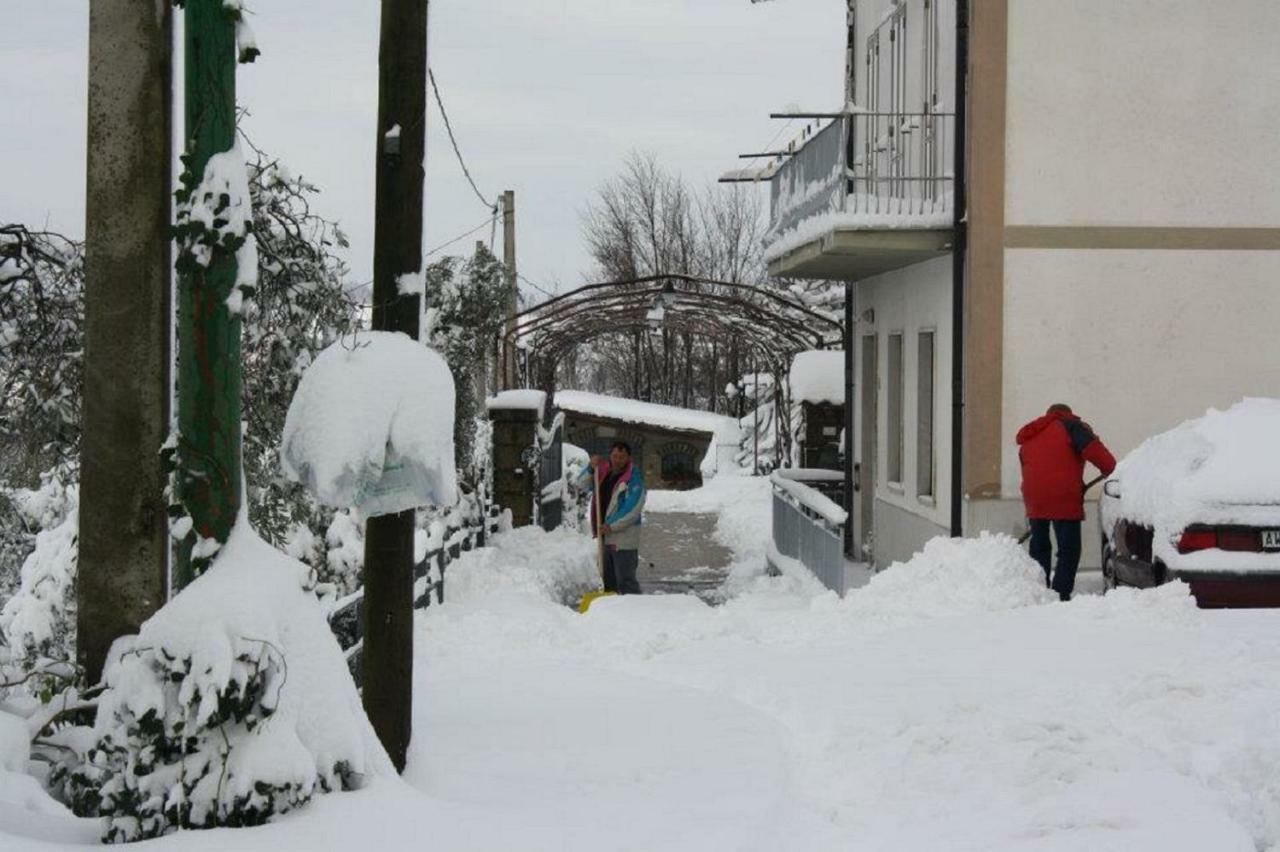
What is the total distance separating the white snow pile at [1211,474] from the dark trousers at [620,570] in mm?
5033

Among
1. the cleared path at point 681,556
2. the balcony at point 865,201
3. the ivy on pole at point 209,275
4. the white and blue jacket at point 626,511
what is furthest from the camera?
the cleared path at point 681,556

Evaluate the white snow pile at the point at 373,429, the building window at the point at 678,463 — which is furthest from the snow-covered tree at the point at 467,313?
the building window at the point at 678,463

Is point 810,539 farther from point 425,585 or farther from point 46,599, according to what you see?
point 46,599

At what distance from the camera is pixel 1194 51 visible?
47.1 feet

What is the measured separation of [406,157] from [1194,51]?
405 inches

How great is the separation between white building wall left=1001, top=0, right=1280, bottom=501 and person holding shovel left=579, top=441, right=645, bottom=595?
341 centimetres

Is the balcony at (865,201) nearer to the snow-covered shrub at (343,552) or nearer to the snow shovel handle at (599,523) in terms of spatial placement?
the snow shovel handle at (599,523)

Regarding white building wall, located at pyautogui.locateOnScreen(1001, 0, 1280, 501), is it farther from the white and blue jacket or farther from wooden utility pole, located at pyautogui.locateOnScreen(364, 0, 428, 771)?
wooden utility pole, located at pyautogui.locateOnScreen(364, 0, 428, 771)

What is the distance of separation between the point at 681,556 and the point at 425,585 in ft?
31.3

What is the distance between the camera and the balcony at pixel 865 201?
48.2ft

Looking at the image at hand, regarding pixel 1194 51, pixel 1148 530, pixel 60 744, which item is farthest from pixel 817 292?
pixel 60 744

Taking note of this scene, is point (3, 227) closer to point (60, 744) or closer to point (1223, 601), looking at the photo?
point (60, 744)

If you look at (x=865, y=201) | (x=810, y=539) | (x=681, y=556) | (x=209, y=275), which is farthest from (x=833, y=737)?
(x=681, y=556)

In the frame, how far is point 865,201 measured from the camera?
48.9ft
